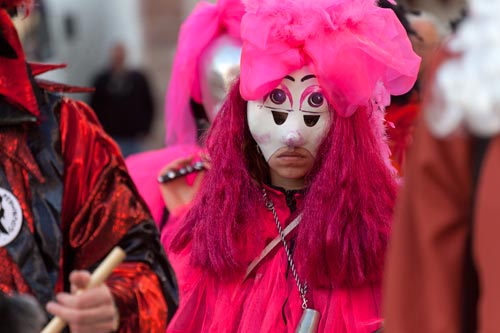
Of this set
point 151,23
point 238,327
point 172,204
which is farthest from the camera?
point 151,23

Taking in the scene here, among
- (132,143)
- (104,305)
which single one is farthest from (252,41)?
(132,143)

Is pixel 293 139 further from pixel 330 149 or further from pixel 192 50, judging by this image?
pixel 192 50

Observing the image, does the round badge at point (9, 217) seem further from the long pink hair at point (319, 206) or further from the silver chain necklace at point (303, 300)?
the silver chain necklace at point (303, 300)

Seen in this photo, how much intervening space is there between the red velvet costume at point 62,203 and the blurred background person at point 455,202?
1234mm

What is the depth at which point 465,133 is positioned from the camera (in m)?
1.87

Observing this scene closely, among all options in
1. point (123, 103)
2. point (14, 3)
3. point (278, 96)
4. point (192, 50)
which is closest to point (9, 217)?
point (14, 3)

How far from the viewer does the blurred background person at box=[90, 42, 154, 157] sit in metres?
10.3

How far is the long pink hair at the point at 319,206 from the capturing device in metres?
3.19

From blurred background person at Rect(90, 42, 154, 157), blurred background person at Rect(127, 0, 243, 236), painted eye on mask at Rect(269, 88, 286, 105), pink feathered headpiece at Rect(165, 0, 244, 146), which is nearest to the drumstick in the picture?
painted eye on mask at Rect(269, 88, 286, 105)

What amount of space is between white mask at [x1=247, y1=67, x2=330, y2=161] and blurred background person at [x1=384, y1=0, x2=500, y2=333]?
1337mm

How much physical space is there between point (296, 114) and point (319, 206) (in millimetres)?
271

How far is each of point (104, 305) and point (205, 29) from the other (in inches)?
77.4

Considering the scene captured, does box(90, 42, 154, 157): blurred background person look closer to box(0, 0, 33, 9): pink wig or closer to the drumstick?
box(0, 0, 33, 9): pink wig

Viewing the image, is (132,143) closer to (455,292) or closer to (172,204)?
(172,204)
